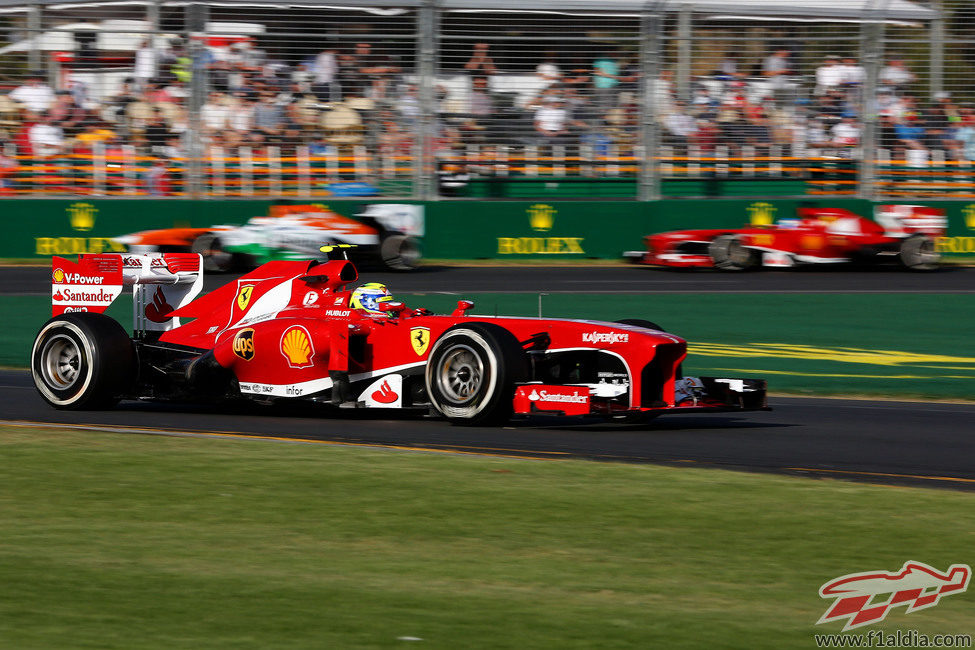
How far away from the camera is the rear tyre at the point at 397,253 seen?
21281 millimetres

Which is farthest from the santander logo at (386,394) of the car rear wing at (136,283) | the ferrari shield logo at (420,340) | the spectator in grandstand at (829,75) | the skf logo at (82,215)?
the spectator in grandstand at (829,75)

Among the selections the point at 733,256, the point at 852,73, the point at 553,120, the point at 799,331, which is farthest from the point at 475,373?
the point at 852,73

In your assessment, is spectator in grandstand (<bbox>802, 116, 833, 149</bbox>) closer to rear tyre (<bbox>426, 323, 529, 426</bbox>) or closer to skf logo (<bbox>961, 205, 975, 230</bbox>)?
skf logo (<bbox>961, 205, 975, 230</bbox>)

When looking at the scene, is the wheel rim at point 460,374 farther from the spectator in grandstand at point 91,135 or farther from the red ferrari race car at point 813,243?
the spectator in grandstand at point 91,135

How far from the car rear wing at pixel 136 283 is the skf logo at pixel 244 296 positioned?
93 centimetres

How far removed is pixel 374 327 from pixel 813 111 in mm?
15347

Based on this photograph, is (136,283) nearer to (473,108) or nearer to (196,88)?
(196,88)

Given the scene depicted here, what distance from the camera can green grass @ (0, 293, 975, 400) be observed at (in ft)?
42.9

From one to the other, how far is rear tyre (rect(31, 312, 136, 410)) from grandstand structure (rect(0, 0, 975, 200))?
1222 centimetres

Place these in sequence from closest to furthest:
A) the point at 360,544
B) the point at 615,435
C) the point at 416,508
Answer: the point at 360,544, the point at 416,508, the point at 615,435

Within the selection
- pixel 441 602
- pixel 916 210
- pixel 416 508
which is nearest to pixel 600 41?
pixel 916 210

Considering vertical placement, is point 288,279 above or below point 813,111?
below

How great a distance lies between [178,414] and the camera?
432 inches

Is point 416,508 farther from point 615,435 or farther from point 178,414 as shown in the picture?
point 178,414
